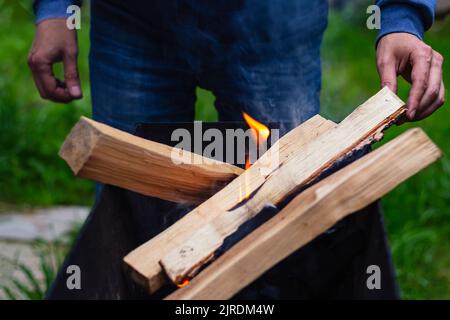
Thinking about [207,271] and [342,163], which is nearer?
[207,271]

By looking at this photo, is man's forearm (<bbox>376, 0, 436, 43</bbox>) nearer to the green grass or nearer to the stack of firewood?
the stack of firewood

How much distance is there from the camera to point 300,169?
1621 mm

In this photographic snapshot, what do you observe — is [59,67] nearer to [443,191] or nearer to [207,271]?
[443,191]

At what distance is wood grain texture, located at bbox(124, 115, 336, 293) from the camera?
1.51m

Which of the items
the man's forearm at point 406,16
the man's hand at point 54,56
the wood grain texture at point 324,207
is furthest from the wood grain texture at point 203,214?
the man's hand at point 54,56

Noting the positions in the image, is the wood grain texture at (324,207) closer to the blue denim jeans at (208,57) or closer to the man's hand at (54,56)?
the blue denim jeans at (208,57)

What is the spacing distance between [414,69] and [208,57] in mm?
666

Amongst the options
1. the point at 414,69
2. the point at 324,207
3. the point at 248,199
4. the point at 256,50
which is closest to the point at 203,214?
the point at 248,199

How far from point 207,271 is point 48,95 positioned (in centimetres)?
105

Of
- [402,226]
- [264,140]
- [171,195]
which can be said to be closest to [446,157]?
[402,226]

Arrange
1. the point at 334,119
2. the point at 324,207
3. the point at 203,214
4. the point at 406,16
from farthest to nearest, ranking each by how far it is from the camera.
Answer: the point at 334,119
the point at 406,16
the point at 203,214
the point at 324,207

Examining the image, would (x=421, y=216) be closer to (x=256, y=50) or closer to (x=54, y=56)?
(x=256, y=50)

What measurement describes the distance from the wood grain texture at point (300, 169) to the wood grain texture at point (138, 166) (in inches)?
5.4

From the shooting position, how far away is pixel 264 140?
→ 1875 mm
